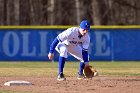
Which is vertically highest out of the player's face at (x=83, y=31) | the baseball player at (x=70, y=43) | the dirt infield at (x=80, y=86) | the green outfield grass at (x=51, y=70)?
the player's face at (x=83, y=31)

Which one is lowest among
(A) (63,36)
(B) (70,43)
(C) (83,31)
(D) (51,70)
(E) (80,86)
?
(D) (51,70)

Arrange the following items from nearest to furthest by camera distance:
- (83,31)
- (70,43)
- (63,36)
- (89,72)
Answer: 1. (83,31)
2. (63,36)
3. (89,72)
4. (70,43)

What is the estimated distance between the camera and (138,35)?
2384cm

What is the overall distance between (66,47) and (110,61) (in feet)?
36.6

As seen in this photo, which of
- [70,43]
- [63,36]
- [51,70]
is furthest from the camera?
[51,70]

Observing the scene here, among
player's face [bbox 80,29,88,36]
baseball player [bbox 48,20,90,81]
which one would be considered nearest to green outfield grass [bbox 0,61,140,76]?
baseball player [bbox 48,20,90,81]

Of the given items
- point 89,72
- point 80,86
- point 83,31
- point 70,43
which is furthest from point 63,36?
point 80,86

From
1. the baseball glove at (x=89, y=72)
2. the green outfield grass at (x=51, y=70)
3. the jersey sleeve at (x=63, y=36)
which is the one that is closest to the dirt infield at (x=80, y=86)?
the baseball glove at (x=89, y=72)

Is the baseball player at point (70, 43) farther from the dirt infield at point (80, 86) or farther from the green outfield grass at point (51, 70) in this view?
the green outfield grass at point (51, 70)

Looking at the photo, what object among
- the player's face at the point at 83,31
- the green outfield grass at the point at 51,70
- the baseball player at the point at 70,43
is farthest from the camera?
the green outfield grass at the point at 51,70

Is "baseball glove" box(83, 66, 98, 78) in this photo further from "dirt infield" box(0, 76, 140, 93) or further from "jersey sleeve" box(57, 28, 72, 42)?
"jersey sleeve" box(57, 28, 72, 42)

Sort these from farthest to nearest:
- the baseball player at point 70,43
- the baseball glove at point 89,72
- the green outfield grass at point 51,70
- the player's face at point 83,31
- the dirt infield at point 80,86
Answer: the green outfield grass at point 51,70, the baseball glove at point 89,72, the baseball player at point 70,43, the player's face at point 83,31, the dirt infield at point 80,86

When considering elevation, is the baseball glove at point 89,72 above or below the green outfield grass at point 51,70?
above

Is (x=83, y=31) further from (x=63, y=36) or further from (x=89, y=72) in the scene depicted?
(x=89, y=72)
